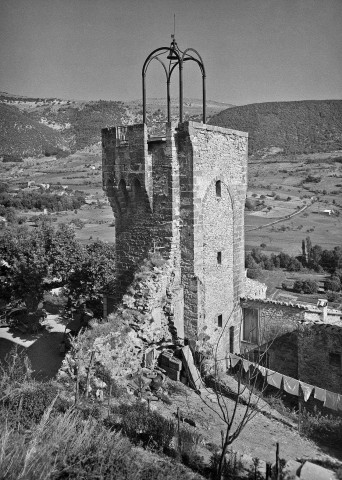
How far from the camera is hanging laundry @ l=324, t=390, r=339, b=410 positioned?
478 inches

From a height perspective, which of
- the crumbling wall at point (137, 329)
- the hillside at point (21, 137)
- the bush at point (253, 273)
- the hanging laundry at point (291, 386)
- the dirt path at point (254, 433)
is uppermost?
the hillside at point (21, 137)

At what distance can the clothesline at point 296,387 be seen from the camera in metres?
12.2

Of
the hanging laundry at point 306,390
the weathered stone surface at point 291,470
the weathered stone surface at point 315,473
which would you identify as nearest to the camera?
the weathered stone surface at point 291,470

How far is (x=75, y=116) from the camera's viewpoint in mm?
101625

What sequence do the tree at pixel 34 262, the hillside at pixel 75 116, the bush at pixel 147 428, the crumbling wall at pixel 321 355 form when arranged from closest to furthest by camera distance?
the bush at pixel 147 428, the crumbling wall at pixel 321 355, the tree at pixel 34 262, the hillside at pixel 75 116

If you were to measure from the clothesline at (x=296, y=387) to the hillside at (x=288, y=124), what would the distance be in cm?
7959

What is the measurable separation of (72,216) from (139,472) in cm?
5390

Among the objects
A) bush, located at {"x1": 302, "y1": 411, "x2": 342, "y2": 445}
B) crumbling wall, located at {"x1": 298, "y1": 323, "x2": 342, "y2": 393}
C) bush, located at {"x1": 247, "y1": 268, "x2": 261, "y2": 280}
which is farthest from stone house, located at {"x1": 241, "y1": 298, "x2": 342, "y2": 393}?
bush, located at {"x1": 247, "y1": 268, "x2": 261, "y2": 280}

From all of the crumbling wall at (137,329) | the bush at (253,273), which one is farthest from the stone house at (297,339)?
the bush at (253,273)

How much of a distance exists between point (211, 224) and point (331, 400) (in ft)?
19.7

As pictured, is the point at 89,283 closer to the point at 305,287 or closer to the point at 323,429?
the point at 323,429

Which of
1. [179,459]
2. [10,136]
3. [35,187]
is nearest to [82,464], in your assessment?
[179,459]

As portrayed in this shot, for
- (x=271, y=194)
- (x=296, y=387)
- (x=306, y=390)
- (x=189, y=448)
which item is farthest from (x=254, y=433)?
(x=271, y=194)

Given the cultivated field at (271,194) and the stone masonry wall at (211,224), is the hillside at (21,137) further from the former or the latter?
the stone masonry wall at (211,224)
